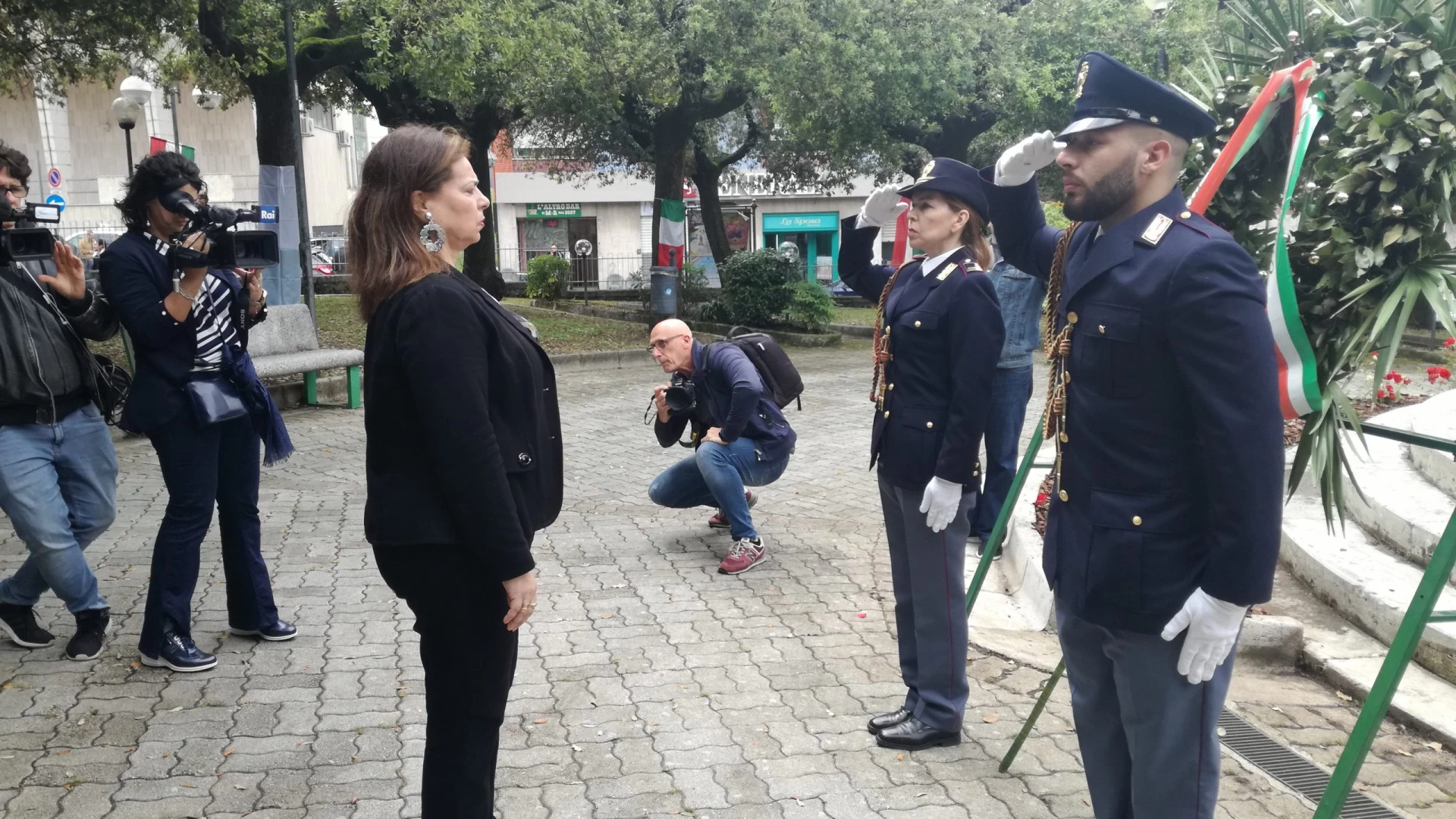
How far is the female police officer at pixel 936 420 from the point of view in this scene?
369cm

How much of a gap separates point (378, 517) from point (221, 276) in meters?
2.41

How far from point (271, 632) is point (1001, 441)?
377 cm

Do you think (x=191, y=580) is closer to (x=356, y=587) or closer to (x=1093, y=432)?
(x=356, y=587)

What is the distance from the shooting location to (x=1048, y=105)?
75.0 ft

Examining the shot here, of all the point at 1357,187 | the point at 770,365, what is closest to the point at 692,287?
the point at 770,365

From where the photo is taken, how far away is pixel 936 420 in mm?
3781

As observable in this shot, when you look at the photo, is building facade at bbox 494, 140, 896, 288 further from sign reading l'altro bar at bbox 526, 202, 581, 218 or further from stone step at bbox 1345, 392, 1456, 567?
stone step at bbox 1345, 392, 1456, 567

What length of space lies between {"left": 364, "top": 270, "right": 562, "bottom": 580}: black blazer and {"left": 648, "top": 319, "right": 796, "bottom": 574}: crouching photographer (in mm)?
3477

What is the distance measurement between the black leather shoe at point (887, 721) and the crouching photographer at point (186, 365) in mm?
2610

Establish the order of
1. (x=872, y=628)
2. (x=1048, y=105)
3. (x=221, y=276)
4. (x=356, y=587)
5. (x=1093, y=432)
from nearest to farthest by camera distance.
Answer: (x=1093, y=432) < (x=221, y=276) < (x=872, y=628) < (x=356, y=587) < (x=1048, y=105)

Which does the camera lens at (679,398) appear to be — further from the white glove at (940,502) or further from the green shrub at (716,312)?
the green shrub at (716,312)

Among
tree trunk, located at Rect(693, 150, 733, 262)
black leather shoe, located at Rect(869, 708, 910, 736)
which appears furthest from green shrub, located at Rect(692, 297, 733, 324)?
black leather shoe, located at Rect(869, 708, 910, 736)

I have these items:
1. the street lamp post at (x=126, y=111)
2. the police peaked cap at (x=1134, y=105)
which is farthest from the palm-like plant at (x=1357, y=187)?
the street lamp post at (x=126, y=111)

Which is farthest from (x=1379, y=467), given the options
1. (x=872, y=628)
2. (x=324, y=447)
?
(x=324, y=447)
